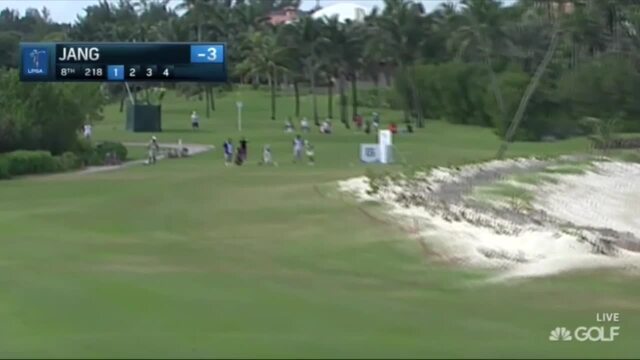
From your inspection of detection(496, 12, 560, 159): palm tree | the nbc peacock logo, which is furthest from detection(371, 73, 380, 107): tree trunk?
the nbc peacock logo

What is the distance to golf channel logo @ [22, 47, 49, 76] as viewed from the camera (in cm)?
3073

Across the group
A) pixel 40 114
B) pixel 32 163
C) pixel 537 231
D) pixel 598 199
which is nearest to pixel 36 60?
pixel 537 231

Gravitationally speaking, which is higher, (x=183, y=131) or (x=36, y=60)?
(x=36, y=60)

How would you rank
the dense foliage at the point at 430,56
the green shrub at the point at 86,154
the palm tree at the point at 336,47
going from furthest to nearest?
the palm tree at the point at 336,47 < the dense foliage at the point at 430,56 < the green shrub at the point at 86,154

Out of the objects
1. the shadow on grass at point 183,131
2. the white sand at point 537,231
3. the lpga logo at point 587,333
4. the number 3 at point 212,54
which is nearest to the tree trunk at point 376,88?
the shadow on grass at point 183,131

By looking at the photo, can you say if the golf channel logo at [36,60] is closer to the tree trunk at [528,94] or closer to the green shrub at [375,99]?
the tree trunk at [528,94]

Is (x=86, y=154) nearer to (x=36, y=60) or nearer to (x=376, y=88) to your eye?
(x=36, y=60)

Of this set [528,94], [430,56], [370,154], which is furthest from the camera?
[430,56]

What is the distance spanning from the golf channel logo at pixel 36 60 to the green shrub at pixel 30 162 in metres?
16.4

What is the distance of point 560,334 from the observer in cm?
1397

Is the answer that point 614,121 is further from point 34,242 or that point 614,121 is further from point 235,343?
point 235,343

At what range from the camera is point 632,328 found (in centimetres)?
1541
